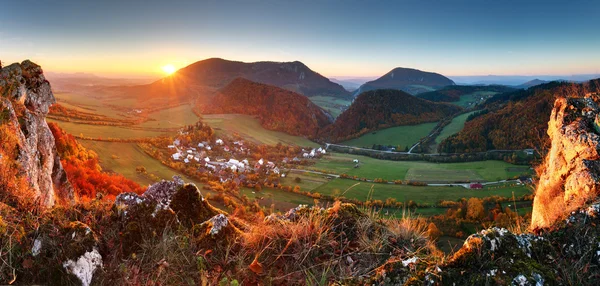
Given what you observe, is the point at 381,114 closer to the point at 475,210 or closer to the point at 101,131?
the point at 475,210

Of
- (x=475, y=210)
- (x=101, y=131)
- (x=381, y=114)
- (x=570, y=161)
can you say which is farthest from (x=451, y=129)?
(x=570, y=161)

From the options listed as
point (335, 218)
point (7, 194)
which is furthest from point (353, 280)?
point (7, 194)

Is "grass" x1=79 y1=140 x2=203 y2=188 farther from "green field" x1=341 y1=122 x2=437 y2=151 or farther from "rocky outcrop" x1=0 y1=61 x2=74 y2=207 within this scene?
"green field" x1=341 y1=122 x2=437 y2=151

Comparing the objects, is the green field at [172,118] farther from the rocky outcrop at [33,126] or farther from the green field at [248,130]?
the rocky outcrop at [33,126]

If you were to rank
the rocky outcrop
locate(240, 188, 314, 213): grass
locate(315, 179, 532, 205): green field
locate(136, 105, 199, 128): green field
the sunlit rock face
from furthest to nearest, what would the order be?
1. locate(136, 105, 199, 128): green field
2. locate(315, 179, 532, 205): green field
3. locate(240, 188, 314, 213): grass
4. the rocky outcrop
5. the sunlit rock face

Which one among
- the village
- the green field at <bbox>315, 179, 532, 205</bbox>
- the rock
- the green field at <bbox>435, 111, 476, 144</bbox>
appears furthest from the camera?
the green field at <bbox>435, 111, 476, 144</bbox>

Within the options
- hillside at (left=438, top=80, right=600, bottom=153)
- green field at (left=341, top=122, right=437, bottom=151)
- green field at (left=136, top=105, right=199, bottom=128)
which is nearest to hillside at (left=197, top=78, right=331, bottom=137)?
green field at (left=136, top=105, right=199, bottom=128)

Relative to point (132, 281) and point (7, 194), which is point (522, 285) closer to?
point (132, 281)

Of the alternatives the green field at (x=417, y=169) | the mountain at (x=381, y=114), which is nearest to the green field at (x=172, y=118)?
the green field at (x=417, y=169)
